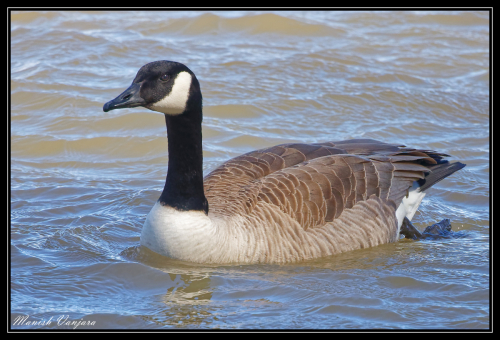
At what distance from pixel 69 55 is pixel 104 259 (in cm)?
839

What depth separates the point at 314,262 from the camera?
7.24m

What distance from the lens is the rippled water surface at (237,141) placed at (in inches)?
247

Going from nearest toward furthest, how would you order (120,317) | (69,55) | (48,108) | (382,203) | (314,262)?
1. (120,317)
2. (314,262)
3. (382,203)
4. (48,108)
5. (69,55)

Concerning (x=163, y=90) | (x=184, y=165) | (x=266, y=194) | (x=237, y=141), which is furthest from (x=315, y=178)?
(x=237, y=141)

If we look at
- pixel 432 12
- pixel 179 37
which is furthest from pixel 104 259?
pixel 432 12

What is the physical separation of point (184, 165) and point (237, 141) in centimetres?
445

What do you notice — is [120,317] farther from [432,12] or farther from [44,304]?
[432,12]

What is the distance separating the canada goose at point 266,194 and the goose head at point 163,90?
0.03ft

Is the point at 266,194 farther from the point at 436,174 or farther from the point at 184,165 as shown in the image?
Result: the point at 436,174

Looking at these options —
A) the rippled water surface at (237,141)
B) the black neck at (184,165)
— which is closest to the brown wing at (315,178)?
the black neck at (184,165)

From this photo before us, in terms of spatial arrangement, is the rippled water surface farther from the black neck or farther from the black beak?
the black beak

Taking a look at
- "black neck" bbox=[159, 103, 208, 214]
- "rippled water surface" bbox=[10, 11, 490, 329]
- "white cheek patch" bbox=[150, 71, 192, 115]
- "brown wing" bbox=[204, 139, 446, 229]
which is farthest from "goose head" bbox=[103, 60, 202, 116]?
"rippled water surface" bbox=[10, 11, 490, 329]

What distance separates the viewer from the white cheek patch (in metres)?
6.67

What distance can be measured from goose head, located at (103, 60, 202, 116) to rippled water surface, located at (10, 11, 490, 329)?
166 centimetres
